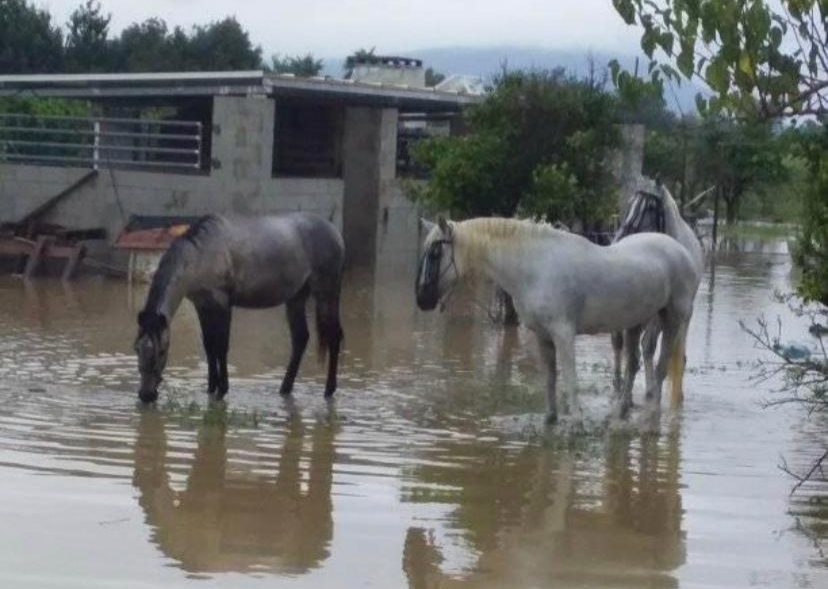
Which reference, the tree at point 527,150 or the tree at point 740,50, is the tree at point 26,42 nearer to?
the tree at point 527,150

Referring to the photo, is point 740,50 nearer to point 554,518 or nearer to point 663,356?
point 554,518

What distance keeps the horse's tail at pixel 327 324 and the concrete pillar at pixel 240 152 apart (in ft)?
42.1

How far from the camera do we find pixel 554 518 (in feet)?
29.6

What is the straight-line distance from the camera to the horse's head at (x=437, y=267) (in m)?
12.0

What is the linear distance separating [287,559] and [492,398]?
20.5 feet

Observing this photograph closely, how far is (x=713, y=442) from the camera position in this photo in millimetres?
11969

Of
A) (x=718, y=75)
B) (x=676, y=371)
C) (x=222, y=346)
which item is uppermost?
(x=718, y=75)

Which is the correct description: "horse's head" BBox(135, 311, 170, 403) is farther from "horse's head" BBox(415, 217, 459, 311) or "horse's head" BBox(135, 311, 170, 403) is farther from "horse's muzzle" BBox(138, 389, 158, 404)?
"horse's head" BBox(415, 217, 459, 311)

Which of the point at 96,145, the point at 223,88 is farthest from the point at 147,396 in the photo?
the point at 96,145

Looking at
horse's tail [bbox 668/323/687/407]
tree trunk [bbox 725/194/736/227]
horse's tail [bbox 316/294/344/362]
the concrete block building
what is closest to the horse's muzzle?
horse's tail [bbox 316/294/344/362]

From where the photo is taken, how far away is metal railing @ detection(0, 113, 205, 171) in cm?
2838

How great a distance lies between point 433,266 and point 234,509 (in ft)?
11.9

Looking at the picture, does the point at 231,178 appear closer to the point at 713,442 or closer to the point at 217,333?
the point at 217,333

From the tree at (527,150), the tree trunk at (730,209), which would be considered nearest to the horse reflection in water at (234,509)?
the tree at (527,150)
